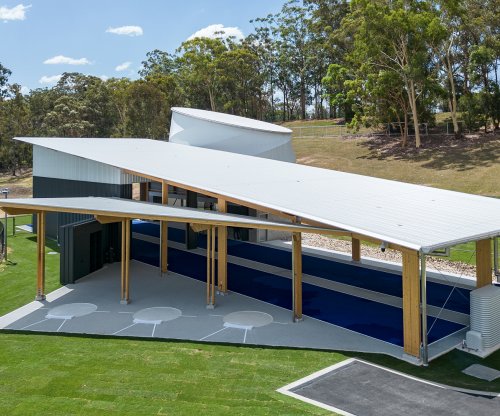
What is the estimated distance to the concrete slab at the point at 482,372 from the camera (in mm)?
9069

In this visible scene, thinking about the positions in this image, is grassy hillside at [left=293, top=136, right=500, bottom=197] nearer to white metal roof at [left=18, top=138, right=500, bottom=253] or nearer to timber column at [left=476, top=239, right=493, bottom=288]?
white metal roof at [left=18, top=138, right=500, bottom=253]

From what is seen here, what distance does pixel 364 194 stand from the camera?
14.1 meters

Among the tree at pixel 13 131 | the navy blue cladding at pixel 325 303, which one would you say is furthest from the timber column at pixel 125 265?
the tree at pixel 13 131

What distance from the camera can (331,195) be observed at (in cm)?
1370

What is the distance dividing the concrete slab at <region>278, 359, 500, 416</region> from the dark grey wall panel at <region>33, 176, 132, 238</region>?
41.4 feet

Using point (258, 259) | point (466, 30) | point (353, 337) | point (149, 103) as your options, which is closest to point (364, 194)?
point (353, 337)

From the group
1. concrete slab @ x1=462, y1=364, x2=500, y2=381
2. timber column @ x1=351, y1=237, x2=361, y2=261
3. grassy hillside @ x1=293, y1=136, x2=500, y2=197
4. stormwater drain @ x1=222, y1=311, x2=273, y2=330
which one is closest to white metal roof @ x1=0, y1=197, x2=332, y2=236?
stormwater drain @ x1=222, y1=311, x2=273, y2=330

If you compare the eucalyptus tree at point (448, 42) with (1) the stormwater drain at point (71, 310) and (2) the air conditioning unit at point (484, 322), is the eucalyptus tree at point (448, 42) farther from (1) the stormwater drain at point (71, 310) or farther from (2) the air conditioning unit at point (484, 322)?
(1) the stormwater drain at point (71, 310)

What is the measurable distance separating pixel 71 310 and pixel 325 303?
7.38 m

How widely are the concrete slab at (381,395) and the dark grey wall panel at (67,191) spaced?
12621mm

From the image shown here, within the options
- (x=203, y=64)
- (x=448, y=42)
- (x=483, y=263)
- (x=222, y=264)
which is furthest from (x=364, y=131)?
(x=483, y=263)

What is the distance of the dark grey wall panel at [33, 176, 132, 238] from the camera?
19109 millimetres

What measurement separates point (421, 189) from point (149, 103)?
49223 mm

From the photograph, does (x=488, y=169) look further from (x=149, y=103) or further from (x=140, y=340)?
(x=149, y=103)
